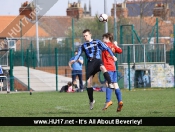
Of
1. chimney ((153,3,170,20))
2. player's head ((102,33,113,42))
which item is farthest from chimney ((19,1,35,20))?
player's head ((102,33,113,42))

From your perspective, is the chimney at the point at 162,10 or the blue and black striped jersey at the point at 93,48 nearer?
the blue and black striped jersey at the point at 93,48

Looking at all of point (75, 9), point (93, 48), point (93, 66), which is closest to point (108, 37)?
point (93, 48)

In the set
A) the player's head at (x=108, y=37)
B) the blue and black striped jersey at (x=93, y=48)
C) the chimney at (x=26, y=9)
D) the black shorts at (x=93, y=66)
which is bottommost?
the black shorts at (x=93, y=66)

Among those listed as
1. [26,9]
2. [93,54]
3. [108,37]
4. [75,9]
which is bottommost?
[93,54]

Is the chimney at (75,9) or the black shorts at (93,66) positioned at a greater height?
the chimney at (75,9)

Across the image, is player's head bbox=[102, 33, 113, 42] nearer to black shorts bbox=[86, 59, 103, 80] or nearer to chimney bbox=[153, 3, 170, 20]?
black shorts bbox=[86, 59, 103, 80]

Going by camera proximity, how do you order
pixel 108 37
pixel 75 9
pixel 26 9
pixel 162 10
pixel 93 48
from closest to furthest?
pixel 93 48
pixel 108 37
pixel 26 9
pixel 162 10
pixel 75 9

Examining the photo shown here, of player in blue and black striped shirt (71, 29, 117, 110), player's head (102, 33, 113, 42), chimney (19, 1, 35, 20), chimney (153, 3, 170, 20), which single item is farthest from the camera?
chimney (153, 3, 170, 20)

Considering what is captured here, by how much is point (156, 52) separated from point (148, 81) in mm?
1761

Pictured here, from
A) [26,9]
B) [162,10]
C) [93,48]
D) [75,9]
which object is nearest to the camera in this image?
[93,48]

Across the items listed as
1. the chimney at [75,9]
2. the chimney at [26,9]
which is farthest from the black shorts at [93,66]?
the chimney at [75,9]

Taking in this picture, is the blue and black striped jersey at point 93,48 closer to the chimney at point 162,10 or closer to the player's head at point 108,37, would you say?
the player's head at point 108,37

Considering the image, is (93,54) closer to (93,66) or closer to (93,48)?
(93,48)

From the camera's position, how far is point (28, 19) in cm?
5816
